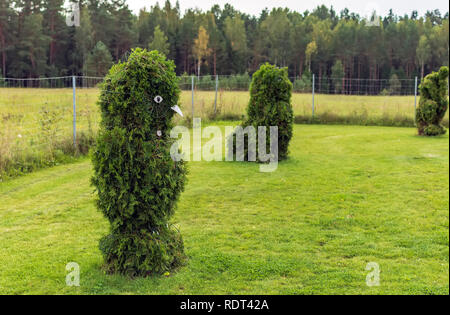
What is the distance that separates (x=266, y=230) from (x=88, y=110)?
693 cm

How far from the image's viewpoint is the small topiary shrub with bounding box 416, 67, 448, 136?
13539 millimetres

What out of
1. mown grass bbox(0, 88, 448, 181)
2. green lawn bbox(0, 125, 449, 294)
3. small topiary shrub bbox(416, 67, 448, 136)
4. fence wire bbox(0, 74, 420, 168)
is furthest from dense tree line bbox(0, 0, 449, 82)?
green lawn bbox(0, 125, 449, 294)

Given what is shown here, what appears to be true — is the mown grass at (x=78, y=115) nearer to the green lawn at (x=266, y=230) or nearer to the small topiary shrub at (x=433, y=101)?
the green lawn at (x=266, y=230)

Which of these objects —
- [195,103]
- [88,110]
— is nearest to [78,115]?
[88,110]

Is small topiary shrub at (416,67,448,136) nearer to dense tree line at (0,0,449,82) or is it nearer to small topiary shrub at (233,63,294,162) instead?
small topiary shrub at (233,63,294,162)

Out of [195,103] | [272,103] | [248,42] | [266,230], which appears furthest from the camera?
[248,42]

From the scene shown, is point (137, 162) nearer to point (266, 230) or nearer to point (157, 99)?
point (157, 99)

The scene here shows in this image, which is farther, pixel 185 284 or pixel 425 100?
pixel 425 100

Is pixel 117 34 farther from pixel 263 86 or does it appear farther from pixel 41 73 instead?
pixel 263 86

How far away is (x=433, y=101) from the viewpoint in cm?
1360

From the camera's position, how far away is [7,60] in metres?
40.0

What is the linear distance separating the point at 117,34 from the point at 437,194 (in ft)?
124

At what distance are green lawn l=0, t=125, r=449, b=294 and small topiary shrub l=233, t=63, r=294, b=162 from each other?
0.80 m
